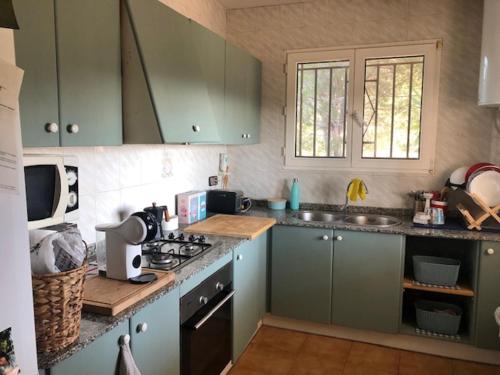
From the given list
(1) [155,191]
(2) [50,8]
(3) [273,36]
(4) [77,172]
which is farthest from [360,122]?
(2) [50,8]

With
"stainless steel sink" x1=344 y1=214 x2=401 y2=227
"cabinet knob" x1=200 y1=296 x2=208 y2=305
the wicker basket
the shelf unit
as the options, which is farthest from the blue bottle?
the wicker basket

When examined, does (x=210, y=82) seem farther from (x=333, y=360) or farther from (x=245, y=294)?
(x=333, y=360)

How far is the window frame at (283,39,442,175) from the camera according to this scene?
3.09 metres

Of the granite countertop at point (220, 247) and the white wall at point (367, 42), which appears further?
the white wall at point (367, 42)

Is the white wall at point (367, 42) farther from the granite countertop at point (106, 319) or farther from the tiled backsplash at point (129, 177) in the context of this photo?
the granite countertop at point (106, 319)

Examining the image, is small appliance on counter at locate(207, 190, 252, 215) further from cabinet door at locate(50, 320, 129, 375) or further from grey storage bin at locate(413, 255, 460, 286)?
cabinet door at locate(50, 320, 129, 375)

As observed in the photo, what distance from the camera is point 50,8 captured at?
4.70 feet

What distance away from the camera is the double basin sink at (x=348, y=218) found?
3.17 meters

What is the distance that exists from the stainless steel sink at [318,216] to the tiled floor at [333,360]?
2.88 feet

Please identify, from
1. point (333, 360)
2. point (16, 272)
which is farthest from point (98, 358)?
point (333, 360)

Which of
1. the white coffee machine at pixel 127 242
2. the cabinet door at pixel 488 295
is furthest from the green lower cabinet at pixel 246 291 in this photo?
the cabinet door at pixel 488 295

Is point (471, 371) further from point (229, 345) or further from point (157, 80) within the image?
point (157, 80)

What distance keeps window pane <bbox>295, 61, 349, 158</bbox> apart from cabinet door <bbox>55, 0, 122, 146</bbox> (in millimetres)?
1895

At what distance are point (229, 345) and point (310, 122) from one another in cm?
185
